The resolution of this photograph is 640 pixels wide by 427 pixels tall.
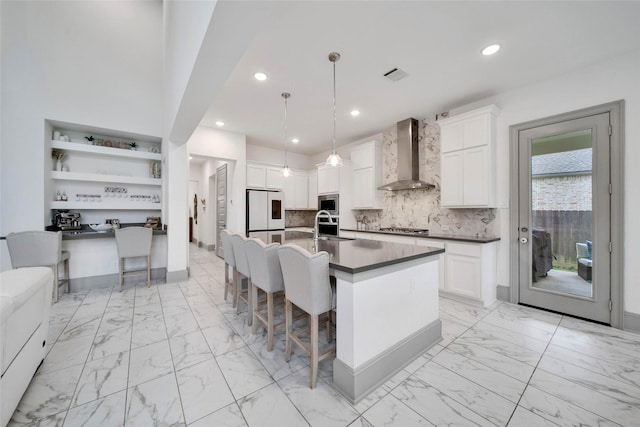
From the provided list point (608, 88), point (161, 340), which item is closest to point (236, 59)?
point (161, 340)

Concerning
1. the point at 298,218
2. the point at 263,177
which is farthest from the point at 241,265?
the point at 298,218

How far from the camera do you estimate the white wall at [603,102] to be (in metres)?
2.30

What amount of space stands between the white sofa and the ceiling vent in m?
3.42

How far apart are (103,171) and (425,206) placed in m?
5.47

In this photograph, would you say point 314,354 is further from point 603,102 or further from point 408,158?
point 603,102

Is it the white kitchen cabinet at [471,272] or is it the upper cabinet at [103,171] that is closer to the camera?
the white kitchen cabinet at [471,272]

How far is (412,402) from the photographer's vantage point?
1.46 m

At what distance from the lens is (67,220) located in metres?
3.54

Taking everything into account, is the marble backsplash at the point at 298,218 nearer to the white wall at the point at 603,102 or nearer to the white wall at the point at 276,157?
the white wall at the point at 276,157

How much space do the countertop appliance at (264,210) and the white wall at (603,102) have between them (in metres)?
4.08

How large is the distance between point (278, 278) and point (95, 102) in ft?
13.6

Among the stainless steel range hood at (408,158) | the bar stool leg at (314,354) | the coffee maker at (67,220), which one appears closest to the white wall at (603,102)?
the stainless steel range hood at (408,158)

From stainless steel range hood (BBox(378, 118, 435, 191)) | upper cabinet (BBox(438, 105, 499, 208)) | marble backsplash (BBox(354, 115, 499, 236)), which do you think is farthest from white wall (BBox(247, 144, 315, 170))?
upper cabinet (BBox(438, 105, 499, 208))

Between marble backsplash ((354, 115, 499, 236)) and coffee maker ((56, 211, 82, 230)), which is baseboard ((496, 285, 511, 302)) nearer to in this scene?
marble backsplash ((354, 115, 499, 236))
